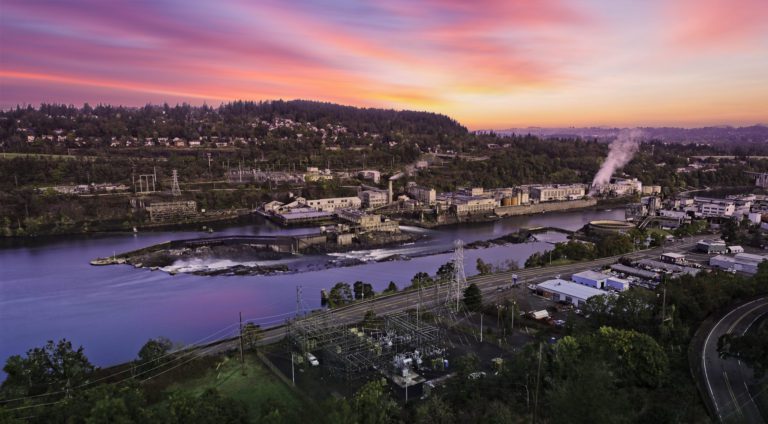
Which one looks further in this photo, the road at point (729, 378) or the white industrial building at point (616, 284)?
the white industrial building at point (616, 284)

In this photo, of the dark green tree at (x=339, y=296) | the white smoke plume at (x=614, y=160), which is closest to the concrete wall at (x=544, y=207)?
the white smoke plume at (x=614, y=160)

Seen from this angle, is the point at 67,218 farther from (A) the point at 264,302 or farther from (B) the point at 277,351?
(B) the point at 277,351

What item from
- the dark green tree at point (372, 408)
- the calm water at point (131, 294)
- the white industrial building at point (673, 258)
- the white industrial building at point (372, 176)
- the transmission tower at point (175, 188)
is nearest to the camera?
the dark green tree at point (372, 408)

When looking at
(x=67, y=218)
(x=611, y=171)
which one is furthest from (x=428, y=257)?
(x=611, y=171)

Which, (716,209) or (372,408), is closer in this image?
(372,408)

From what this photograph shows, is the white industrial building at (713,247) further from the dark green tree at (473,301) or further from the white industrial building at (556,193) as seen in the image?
the white industrial building at (556,193)

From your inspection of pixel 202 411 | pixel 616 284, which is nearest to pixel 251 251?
pixel 616 284

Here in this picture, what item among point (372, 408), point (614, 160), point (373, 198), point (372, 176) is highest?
point (614, 160)

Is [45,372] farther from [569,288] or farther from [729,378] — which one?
[569,288]
